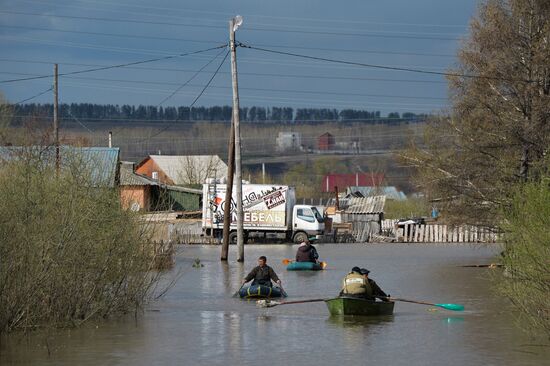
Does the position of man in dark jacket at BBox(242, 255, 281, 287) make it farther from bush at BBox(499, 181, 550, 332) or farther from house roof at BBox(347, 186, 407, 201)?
house roof at BBox(347, 186, 407, 201)

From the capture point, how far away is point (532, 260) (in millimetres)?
18297

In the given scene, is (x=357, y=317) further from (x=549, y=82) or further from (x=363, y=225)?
(x=363, y=225)

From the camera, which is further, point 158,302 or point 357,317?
point 158,302

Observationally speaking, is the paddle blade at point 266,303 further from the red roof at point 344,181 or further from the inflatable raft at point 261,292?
the red roof at point 344,181

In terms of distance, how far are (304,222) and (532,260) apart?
139 ft

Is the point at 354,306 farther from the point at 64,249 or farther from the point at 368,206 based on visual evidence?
the point at 368,206

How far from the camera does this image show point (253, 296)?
1117 inches

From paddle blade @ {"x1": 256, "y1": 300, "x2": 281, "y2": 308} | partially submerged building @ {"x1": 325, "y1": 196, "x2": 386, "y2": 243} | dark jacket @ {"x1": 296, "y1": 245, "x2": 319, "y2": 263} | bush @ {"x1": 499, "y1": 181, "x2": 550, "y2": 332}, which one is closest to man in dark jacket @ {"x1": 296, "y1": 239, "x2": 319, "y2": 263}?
dark jacket @ {"x1": 296, "y1": 245, "x2": 319, "y2": 263}

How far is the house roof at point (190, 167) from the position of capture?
10151cm

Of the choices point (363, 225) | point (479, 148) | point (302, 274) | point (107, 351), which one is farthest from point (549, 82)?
point (363, 225)

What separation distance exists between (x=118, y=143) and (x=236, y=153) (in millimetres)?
120560

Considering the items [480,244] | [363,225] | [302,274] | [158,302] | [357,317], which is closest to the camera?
[357,317]

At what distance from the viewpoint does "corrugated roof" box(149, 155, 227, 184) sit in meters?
103

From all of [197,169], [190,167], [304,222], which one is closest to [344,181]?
[197,169]
